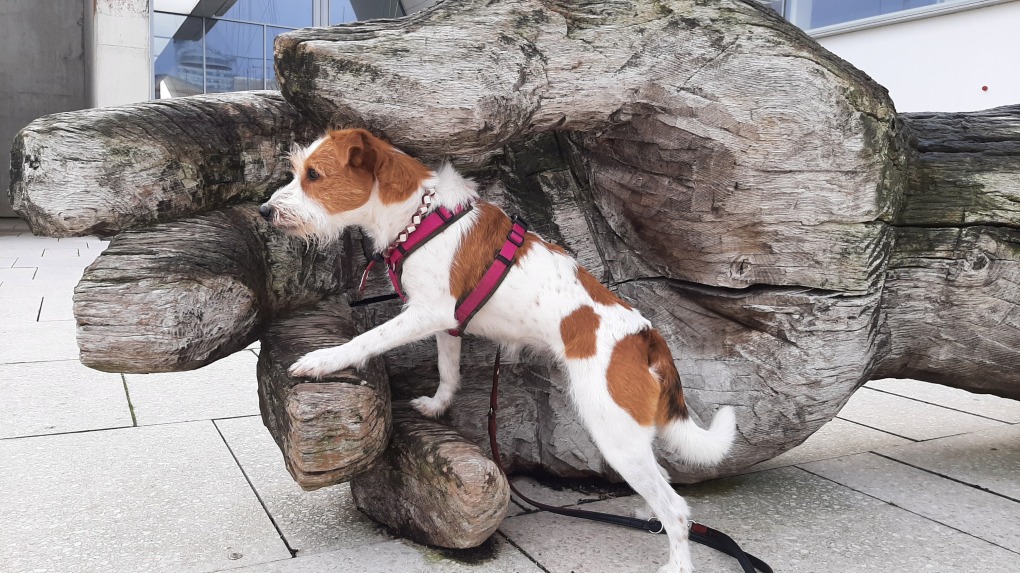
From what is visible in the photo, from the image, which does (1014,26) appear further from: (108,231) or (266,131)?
(108,231)

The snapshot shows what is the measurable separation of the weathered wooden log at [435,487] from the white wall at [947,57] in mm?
6565

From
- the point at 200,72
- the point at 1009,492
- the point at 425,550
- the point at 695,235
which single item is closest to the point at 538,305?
the point at 695,235

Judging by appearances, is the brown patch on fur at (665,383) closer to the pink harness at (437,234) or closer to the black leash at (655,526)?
the black leash at (655,526)

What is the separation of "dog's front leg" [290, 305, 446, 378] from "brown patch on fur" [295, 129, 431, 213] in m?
0.37

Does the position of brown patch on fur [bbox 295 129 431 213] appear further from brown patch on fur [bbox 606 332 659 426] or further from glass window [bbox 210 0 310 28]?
glass window [bbox 210 0 310 28]

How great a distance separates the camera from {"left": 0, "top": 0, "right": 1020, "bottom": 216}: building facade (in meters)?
7.23

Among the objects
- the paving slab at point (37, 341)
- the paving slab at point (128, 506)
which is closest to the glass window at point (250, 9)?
the paving slab at point (37, 341)

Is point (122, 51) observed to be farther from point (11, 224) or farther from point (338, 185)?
point (338, 185)

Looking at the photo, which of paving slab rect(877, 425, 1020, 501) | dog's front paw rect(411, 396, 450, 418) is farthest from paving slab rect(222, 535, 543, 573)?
paving slab rect(877, 425, 1020, 501)

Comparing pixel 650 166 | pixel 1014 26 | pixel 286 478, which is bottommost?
pixel 286 478

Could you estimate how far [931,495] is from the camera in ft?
10.8

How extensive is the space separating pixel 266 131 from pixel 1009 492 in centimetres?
332

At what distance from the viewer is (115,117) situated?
2.44 m

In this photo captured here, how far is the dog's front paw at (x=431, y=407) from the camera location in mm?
2896
